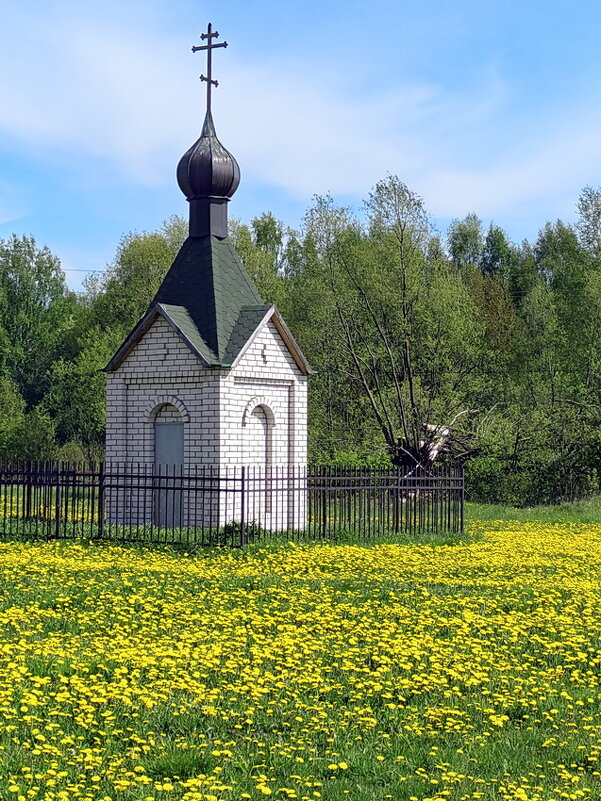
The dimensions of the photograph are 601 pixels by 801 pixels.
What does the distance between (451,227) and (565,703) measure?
68.7 metres

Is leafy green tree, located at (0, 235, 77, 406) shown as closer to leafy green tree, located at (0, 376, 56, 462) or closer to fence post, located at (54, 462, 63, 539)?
leafy green tree, located at (0, 376, 56, 462)

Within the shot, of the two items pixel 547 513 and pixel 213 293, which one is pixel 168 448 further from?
pixel 547 513

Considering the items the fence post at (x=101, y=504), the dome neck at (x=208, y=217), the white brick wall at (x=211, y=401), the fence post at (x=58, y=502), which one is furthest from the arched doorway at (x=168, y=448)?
the dome neck at (x=208, y=217)

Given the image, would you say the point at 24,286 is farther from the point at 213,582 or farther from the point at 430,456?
the point at 213,582

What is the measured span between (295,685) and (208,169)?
53.6ft

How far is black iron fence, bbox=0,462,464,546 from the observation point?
60.2ft

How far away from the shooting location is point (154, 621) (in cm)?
1074

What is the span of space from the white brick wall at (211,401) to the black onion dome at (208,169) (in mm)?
3538

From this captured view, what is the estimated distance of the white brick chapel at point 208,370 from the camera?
20828mm

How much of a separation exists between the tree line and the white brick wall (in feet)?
39.0

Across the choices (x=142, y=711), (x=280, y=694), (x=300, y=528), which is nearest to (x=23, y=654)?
(x=142, y=711)

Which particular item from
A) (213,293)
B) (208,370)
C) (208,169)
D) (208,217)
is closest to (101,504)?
(208,370)

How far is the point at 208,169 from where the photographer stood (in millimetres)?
22641

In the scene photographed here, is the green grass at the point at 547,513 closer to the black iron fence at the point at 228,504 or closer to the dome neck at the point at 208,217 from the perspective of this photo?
the black iron fence at the point at 228,504
